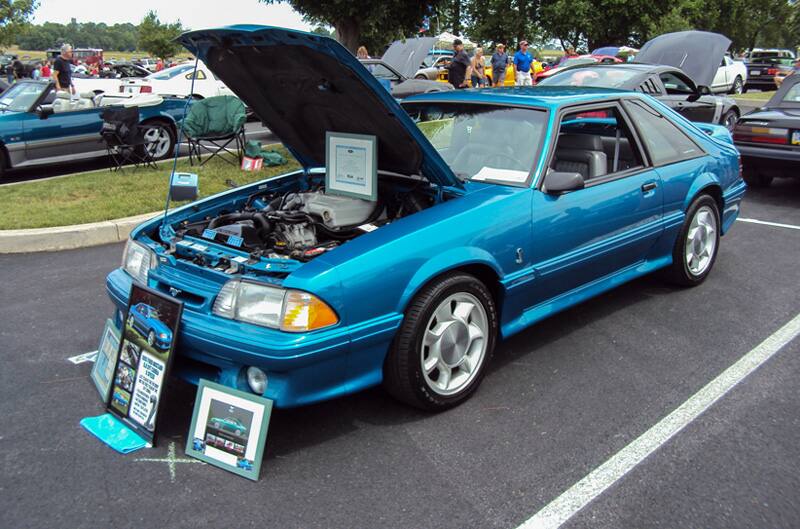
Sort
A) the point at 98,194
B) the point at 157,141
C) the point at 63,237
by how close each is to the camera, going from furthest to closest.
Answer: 1. the point at 157,141
2. the point at 98,194
3. the point at 63,237

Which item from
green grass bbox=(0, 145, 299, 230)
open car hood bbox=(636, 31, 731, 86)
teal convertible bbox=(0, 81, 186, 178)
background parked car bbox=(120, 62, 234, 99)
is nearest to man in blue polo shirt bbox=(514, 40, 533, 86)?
open car hood bbox=(636, 31, 731, 86)

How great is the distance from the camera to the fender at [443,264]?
311 centimetres

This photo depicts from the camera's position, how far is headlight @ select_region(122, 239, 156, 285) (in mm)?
3453

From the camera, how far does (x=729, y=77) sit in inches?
885

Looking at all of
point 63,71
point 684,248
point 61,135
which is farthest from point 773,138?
point 63,71

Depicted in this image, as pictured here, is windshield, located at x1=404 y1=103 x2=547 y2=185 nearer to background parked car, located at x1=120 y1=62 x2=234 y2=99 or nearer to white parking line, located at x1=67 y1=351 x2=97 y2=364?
white parking line, located at x1=67 y1=351 x2=97 y2=364

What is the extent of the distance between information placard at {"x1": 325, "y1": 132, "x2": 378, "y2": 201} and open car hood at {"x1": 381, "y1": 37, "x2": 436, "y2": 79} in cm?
1052

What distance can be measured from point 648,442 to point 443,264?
1.23 meters

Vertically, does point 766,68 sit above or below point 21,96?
above

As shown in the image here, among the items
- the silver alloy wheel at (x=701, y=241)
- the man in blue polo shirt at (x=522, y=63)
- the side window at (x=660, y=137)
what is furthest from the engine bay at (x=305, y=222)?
the man in blue polo shirt at (x=522, y=63)

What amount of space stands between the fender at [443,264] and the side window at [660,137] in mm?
1819

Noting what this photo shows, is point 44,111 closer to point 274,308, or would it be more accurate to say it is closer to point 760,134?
point 274,308

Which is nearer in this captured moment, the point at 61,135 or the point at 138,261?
the point at 138,261

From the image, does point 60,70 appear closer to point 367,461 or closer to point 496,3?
point 367,461
